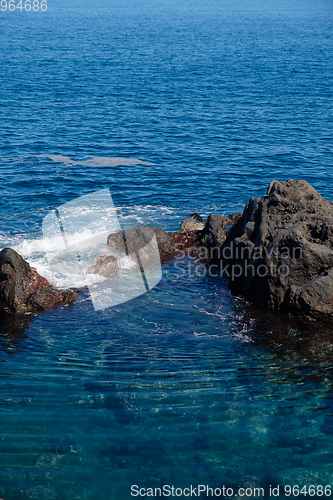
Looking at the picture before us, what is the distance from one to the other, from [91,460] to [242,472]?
2939mm

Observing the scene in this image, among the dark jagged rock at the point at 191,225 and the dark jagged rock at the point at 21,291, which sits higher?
the dark jagged rock at the point at 191,225

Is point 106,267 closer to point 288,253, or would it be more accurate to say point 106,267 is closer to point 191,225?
point 191,225

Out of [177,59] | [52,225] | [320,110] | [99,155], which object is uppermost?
[177,59]

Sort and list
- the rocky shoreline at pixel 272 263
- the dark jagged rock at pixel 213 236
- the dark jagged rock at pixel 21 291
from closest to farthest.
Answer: the rocky shoreline at pixel 272 263
the dark jagged rock at pixel 21 291
the dark jagged rock at pixel 213 236

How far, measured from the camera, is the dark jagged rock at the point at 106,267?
55.2 ft

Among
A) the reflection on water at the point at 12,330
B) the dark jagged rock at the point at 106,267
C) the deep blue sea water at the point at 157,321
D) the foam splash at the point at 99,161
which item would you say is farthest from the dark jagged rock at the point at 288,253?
the foam splash at the point at 99,161

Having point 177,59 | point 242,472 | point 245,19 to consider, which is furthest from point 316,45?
point 242,472

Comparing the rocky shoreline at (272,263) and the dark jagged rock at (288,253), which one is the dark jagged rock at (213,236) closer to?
the rocky shoreline at (272,263)

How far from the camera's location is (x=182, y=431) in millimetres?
9945

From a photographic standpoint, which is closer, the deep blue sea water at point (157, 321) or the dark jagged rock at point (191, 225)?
the deep blue sea water at point (157, 321)

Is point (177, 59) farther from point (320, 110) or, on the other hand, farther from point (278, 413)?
point (278, 413)

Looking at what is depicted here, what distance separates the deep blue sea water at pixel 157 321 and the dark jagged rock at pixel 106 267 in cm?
124

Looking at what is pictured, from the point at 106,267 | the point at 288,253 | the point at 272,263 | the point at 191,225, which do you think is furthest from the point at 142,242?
the point at 288,253

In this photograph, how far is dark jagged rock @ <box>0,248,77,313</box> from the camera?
1466 cm
